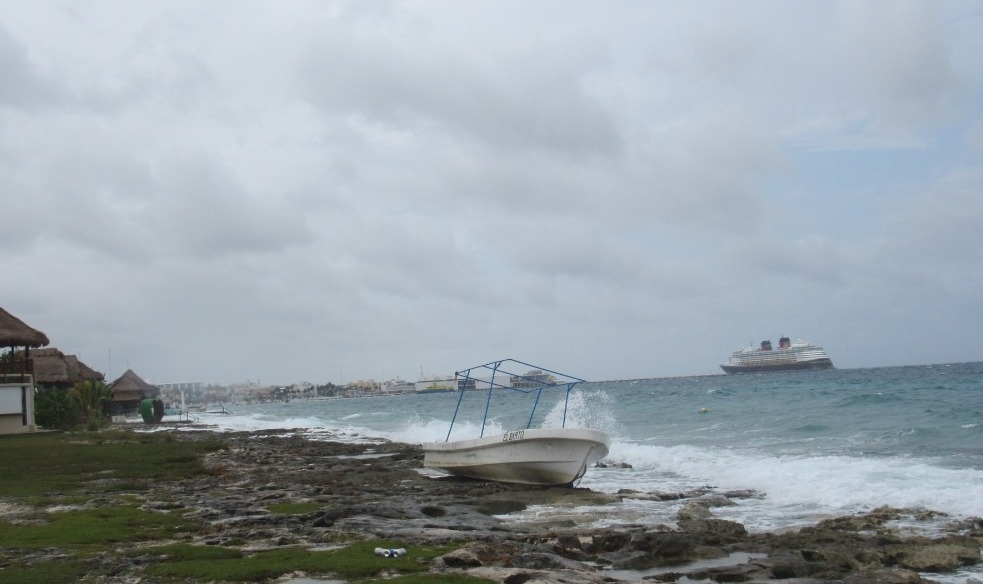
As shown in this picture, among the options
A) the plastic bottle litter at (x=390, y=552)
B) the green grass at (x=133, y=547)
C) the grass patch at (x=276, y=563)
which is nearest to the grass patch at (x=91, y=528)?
the green grass at (x=133, y=547)

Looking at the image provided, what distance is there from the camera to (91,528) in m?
10.4

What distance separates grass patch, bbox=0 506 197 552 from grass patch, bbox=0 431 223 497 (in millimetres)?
3393

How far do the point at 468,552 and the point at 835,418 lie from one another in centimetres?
2658

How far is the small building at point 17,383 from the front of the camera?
1287 inches

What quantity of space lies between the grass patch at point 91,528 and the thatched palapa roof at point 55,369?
3647 centimetres

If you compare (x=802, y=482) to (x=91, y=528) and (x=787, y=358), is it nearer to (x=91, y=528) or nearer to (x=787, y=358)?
(x=91, y=528)

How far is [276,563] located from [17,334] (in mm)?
28818

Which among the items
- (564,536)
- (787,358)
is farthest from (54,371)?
(787,358)

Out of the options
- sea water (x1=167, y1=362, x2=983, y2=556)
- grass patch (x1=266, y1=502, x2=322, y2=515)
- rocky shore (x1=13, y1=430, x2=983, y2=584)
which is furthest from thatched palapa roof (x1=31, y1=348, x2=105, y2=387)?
→ grass patch (x1=266, y1=502, x2=322, y2=515)

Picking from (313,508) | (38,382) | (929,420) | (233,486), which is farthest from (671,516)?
(38,382)

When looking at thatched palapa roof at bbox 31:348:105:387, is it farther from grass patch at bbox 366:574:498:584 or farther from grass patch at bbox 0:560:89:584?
grass patch at bbox 366:574:498:584

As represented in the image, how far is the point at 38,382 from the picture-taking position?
43.9 metres

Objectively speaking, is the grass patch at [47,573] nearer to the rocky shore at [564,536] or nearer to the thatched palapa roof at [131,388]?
the rocky shore at [564,536]

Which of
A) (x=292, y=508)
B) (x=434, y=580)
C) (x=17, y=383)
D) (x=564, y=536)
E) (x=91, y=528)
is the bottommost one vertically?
(x=564, y=536)
